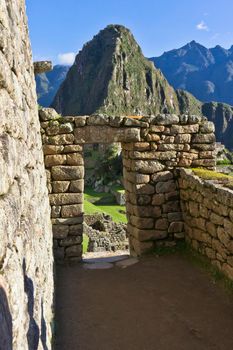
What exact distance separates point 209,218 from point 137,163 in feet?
6.92

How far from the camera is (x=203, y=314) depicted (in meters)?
5.41

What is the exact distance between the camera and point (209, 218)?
6.88m

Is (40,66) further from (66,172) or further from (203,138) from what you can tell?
(203,138)

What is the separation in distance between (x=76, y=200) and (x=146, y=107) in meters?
108

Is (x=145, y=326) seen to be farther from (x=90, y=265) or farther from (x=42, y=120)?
(x=42, y=120)

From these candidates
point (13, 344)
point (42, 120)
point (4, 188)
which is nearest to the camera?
point (13, 344)

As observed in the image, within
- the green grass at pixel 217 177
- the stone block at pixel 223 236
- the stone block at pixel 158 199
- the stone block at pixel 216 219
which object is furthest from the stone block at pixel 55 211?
the stone block at pixel 223 236

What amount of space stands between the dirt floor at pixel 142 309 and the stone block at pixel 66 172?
182cm

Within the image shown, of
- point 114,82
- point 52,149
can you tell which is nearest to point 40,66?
point 52,149

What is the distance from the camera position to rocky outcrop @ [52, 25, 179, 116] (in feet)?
353

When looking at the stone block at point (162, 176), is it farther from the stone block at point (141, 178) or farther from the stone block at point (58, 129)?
the stone block at point (58, 129)

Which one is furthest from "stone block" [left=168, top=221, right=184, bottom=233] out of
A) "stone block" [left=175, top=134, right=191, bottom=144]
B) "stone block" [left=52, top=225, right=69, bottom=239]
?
"stone block" [left=52, top=225, right=69, bottom=239]

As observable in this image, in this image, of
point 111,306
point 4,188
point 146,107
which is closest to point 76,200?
point 111,306

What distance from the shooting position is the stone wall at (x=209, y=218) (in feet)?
20.0
